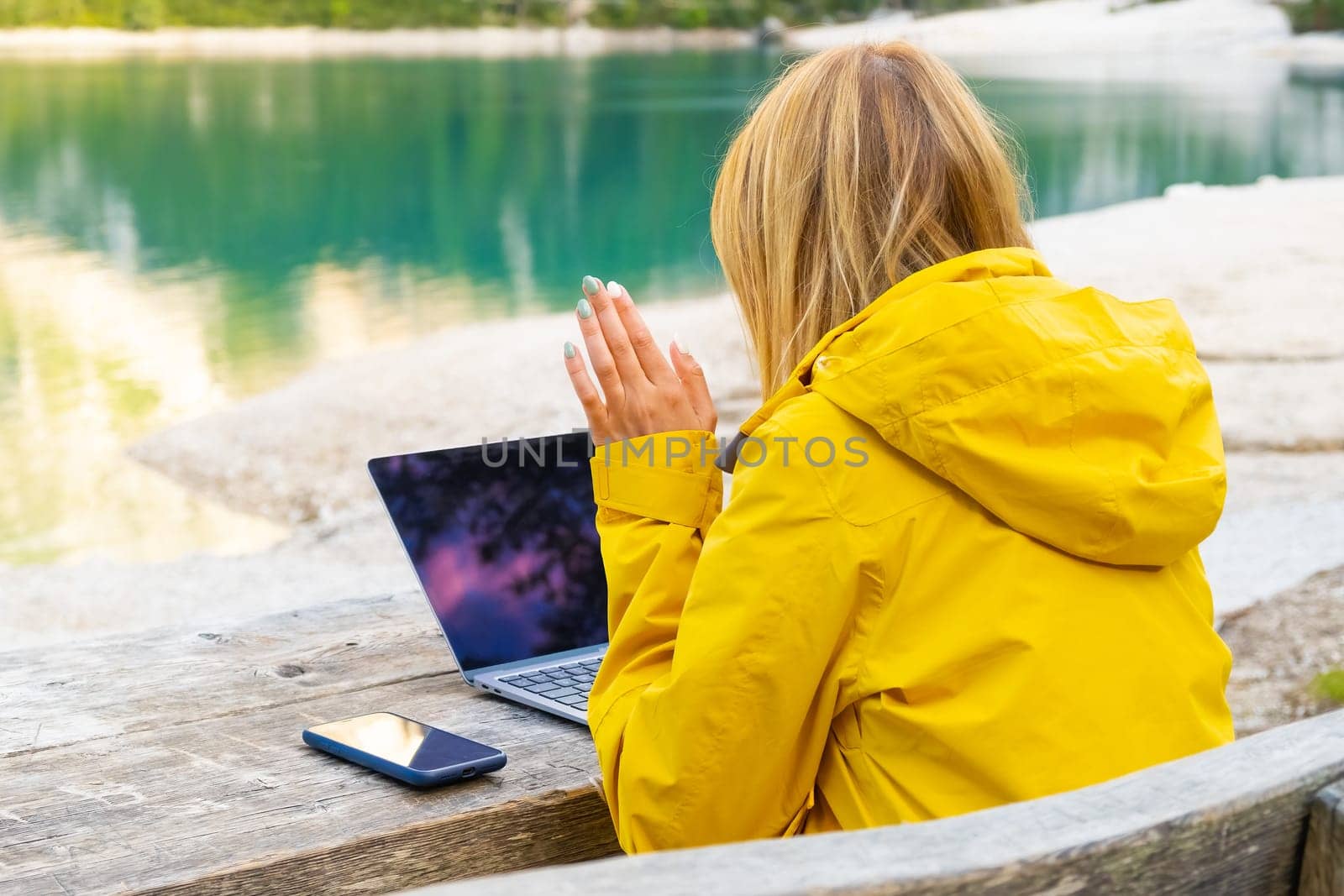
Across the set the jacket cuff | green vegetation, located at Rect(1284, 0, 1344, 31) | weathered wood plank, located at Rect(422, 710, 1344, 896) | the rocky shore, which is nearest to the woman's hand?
the jacket cuff

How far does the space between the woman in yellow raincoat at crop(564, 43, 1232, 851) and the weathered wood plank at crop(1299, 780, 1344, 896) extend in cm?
29

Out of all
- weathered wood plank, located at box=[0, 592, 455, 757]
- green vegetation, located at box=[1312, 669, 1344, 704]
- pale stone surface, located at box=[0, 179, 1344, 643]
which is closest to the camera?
weathered wood plank, located at box=[0, 592, 455, 757]

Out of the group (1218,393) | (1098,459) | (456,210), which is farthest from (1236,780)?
(456,210)

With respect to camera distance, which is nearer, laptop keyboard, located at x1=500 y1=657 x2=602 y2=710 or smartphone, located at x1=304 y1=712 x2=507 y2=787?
smartphone, located at x1=304 y1=712 x2=507 y2=787

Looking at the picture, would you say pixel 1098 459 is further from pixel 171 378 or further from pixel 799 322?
pixel 171 378

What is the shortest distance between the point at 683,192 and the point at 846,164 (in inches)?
719

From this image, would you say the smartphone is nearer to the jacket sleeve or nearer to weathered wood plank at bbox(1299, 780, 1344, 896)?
the jacket sleeve

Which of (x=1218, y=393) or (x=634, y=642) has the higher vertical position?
(x=634, y=642)

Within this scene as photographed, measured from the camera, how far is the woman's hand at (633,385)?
1.18 meters

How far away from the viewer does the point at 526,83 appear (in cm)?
3562

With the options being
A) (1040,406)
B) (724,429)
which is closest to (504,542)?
(1040,406)

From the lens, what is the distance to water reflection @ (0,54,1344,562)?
875 centimetres

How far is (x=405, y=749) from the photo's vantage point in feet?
3.84

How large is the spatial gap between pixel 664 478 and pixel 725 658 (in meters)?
0.20
